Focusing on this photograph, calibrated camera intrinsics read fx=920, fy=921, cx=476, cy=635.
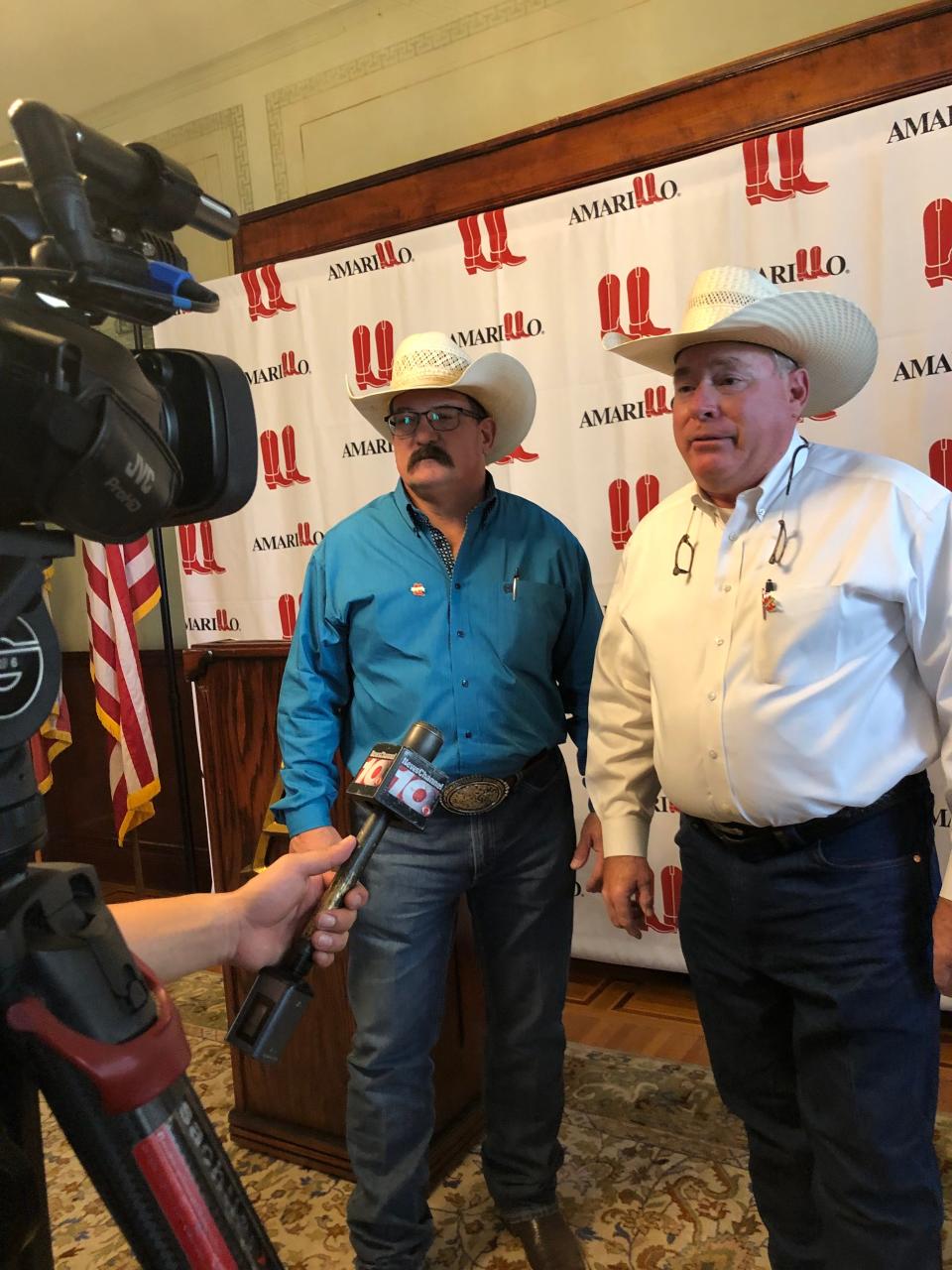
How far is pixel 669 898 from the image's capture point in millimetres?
2562

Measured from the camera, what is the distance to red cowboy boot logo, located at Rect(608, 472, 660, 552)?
8.03 ft

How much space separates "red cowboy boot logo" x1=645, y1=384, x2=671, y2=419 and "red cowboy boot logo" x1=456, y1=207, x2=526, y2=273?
53 cm

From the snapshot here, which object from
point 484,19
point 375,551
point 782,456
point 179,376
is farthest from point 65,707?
point 179,376

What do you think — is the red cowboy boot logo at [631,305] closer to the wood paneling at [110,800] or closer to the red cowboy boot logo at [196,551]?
the red cowboy boot logo at [196,551]

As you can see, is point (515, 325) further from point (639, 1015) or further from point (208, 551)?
point (639, 1015)

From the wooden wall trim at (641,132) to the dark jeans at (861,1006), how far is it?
1.74 m

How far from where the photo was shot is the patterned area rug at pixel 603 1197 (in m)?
1.60

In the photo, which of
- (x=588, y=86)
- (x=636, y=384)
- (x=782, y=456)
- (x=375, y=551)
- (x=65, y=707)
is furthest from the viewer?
(x=65, y=707)

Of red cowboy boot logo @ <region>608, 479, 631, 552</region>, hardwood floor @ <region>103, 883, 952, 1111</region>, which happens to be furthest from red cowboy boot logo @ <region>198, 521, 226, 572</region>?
red cowboy boot logo @ <region>608, 479, 631, 552</region>

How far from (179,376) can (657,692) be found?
3.12 feet

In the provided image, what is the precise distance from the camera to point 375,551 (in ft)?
5.29

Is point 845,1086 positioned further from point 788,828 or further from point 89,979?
point 89,979

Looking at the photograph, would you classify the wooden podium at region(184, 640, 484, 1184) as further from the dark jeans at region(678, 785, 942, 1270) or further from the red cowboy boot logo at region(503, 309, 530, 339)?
the red cowboy boot logo at region(503, 309, 530, 339)

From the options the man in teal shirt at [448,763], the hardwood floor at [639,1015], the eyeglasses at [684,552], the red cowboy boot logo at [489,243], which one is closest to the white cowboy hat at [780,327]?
the eyeglasses at [684,552]
